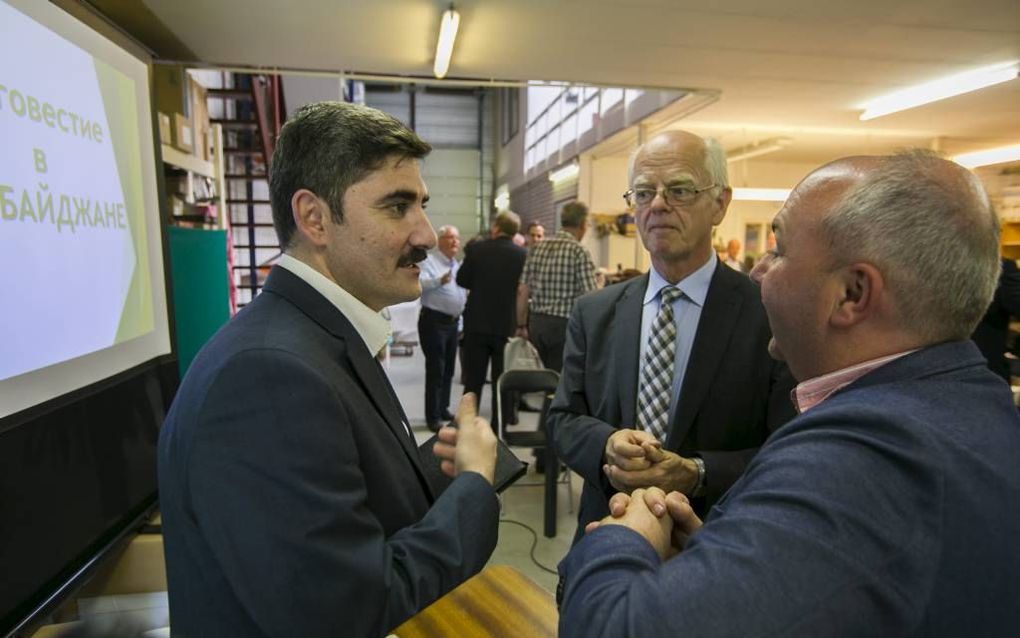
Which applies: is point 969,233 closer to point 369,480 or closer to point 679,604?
point 679,604

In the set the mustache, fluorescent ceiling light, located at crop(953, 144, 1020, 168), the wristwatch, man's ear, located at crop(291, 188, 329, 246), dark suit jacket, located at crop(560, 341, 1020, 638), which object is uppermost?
fluorescent ceiling light, located at crop(953, 144, 1020, 168)

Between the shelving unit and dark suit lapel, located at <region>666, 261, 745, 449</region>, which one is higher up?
the shelving unit

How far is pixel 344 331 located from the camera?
106 cm

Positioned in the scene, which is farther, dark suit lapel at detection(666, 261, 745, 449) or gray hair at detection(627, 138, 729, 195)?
gray hair at detection(627, 138, 729, 195)

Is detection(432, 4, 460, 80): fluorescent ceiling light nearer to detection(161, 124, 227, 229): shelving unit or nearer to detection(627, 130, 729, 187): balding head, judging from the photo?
detection(161, 124, 227, 229): shelving unit

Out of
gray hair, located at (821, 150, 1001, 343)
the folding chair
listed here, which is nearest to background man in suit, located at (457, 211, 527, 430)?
the folding chair

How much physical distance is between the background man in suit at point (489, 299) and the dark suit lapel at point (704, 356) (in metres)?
3.68

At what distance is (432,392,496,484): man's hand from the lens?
1167 mm

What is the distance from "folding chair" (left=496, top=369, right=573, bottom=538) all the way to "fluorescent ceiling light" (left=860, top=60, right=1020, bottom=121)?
5.20m

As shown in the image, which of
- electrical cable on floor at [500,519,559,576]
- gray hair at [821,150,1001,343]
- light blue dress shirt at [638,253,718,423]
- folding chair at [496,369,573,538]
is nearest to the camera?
gray hair at [821,150,1001,343]

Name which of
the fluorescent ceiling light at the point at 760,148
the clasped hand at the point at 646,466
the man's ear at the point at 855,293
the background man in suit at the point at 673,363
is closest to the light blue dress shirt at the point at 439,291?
the background man in suit at the point at 673,363

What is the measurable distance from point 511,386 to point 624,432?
8.81 feet

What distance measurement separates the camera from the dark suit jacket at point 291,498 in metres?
0.81

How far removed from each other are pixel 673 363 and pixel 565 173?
9.82 meters
